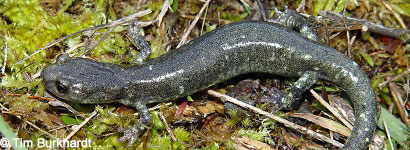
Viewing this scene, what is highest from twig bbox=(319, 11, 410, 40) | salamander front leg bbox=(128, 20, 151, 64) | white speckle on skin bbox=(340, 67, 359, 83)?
twig bbox=(319, 11, 410, 40)

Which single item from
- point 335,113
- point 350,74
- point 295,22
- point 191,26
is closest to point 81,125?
point 191,26

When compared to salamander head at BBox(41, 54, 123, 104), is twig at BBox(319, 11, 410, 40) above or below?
above

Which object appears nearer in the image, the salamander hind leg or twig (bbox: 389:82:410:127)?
twig (bbox: 389:82:410:127)

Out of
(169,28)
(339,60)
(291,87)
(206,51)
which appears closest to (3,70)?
(169,28)

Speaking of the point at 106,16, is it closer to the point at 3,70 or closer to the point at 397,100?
the point at 3,70

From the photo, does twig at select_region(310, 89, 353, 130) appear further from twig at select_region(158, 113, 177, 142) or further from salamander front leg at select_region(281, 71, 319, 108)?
twig at select_region(158, 113, 177, 142)

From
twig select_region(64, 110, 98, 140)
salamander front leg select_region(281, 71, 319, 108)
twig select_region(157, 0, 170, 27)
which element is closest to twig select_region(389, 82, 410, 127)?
salamander front leg select_region(281, 71, 319, 108)

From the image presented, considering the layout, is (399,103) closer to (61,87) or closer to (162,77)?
(162,77)
